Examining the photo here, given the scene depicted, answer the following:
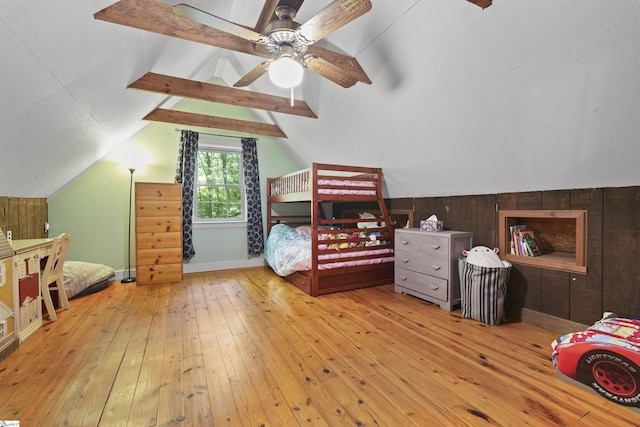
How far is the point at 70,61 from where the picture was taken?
5.62 feet

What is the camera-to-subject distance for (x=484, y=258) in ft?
7.61

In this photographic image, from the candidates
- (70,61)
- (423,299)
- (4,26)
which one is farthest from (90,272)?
(423,299)

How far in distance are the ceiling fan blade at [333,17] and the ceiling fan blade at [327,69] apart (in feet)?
0.70

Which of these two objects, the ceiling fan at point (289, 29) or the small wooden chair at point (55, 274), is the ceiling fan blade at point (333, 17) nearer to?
the ceiling fan at point (289, 29)

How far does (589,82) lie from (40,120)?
3614 mm

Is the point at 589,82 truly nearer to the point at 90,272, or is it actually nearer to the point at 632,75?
the point at 632,75

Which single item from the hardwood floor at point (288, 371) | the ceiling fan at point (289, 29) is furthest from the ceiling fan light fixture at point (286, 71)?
the hardwood floor at point (288, 371)

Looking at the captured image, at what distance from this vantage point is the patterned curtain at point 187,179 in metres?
4.09

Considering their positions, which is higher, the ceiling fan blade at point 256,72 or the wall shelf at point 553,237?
the ceiling fan blade at point 256,72

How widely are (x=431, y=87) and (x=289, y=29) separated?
1205 mm

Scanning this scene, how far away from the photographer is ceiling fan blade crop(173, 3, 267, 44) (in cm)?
131

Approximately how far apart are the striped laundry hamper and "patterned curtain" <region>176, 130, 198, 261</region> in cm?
374

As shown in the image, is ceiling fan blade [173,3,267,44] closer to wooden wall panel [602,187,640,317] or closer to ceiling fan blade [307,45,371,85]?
ceiling fan blade [307,45,371,85]

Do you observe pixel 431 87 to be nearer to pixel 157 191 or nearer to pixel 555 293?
pixel 555 293
